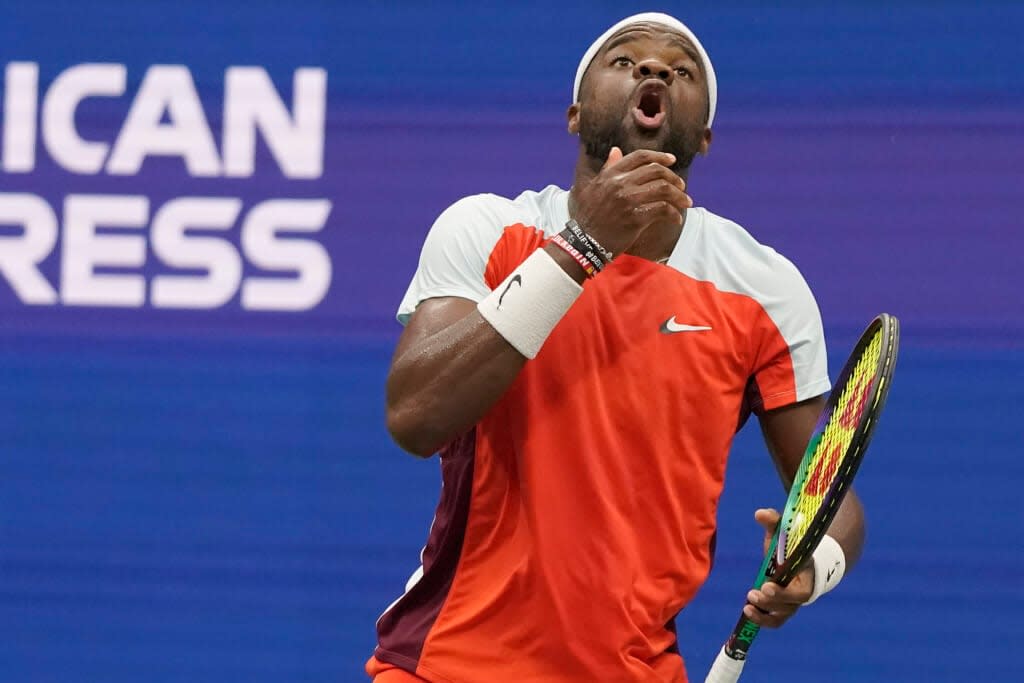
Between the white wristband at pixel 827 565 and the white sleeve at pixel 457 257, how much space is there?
0.57 meters

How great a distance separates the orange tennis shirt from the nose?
0.88 feet

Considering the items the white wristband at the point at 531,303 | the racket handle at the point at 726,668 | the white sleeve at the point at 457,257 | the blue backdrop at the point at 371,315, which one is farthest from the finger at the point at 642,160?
the blue backdrop at the point at 371,315

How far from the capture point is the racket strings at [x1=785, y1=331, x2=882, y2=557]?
1.90m

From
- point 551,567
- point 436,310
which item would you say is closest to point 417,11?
point 436,310

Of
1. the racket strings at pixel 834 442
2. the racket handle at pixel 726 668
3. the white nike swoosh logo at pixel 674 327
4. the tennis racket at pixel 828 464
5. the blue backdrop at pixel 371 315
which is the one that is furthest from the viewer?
the blue backdrop at pixel 371 315

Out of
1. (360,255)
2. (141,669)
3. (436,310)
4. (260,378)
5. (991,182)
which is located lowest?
(141,669)

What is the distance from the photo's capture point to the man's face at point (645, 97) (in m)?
2.21

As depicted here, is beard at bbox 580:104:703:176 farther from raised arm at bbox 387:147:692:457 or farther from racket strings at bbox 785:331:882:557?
racket strings at bbox 785:331:882:557

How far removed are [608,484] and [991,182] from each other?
1555 millimetres

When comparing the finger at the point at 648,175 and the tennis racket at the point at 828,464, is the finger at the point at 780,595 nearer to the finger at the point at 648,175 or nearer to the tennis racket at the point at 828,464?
the tennis racket at the point at 828,464

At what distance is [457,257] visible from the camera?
6.91ft

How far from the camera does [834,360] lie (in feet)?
10.6

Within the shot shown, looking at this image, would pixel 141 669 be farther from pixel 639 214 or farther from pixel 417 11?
pixel 639 214

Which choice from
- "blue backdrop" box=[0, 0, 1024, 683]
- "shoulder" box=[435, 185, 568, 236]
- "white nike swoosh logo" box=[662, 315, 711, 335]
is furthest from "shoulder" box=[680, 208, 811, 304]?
"blue backdrop" box=[0, 0, 1024, 683]
